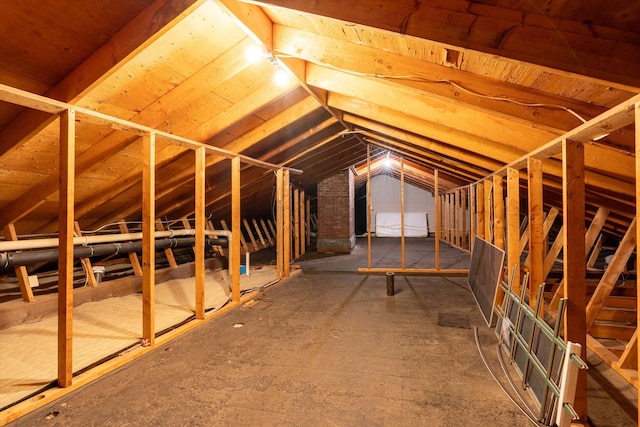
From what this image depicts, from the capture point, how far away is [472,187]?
5965 millimetres

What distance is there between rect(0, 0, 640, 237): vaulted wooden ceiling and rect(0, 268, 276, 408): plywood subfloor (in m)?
1.11

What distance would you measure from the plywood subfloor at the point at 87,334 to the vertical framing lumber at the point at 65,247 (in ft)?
0.81

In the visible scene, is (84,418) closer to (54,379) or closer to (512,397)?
(54,379)

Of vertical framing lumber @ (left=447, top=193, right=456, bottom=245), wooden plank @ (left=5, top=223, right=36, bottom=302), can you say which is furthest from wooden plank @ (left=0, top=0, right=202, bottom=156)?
vertical framing lumber @ (left=447, top=193, right=456, bottom=245)

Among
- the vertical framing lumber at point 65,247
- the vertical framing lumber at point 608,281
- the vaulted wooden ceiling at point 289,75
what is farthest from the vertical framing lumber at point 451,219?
the vertical framing lumber at point 65,247

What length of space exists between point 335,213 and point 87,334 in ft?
20.8

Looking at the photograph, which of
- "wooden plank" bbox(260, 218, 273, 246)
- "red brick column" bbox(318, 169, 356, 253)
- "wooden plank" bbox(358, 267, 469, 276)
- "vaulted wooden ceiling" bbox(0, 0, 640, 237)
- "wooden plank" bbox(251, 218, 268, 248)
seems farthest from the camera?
"wooden plank" bbox(260, 218, 273, 246)


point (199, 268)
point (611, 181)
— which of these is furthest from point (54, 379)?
point (611, 181)

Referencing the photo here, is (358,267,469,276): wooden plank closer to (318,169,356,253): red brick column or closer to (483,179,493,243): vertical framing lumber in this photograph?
(483,179,493,243): vertical framing lumber

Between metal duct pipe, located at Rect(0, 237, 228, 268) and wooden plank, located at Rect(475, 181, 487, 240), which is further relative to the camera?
wooden plank, located at Rect(475, 181, 487, 240)

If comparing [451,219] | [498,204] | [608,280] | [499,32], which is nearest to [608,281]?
[608,280]

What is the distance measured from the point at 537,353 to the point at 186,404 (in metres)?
2.12

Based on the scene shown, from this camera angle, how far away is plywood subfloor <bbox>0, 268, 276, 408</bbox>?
2027 mm

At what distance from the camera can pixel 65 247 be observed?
6.18 ft
